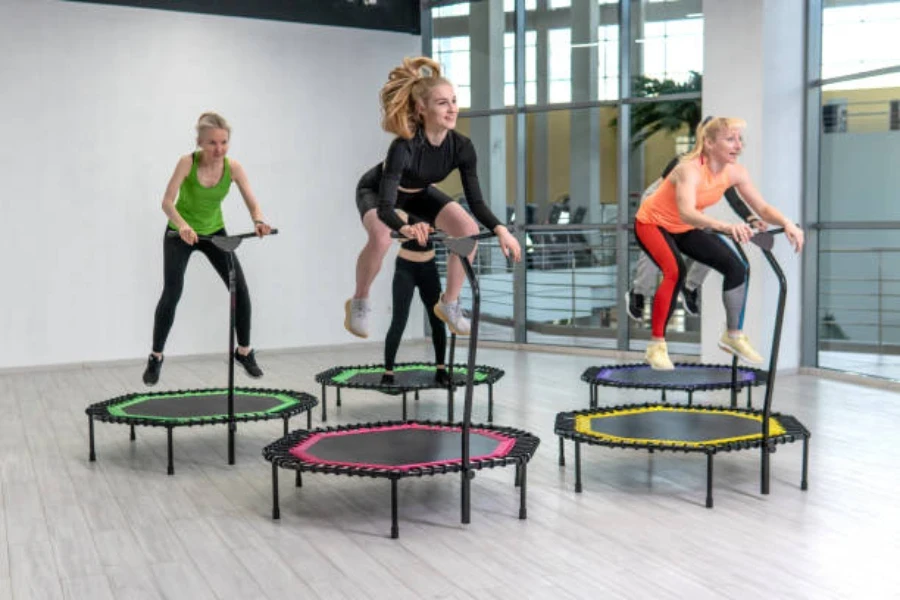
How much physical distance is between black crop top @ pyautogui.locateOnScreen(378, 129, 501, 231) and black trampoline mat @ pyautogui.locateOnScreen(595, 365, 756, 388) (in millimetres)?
1619

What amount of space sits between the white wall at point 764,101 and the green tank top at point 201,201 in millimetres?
3597

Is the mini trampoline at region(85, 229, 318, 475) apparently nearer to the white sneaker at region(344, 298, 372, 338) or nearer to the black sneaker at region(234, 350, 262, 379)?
the black sneaker at region(234, 350, 262, 379)

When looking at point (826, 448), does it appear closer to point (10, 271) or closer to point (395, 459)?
point (395, 459)

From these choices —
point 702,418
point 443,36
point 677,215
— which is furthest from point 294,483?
point 443,36

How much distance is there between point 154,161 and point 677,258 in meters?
4.83

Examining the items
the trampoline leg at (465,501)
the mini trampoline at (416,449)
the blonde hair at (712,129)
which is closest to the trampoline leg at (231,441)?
the mini trampoline at (416,449)

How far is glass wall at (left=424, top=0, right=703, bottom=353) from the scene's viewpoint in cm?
834

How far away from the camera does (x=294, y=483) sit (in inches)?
177

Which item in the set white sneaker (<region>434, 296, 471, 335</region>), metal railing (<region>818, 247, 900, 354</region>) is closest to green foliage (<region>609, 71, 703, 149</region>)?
metal railing (<region>818, 247, 900, 354</region>)

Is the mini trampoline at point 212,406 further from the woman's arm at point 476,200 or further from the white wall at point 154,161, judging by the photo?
the white wall at point 154,161

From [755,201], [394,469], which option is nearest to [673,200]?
[755,201]

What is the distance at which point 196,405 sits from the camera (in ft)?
16.8

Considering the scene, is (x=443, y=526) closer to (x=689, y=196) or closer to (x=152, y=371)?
(x=689, y=196)

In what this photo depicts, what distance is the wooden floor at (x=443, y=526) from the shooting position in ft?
10.5
